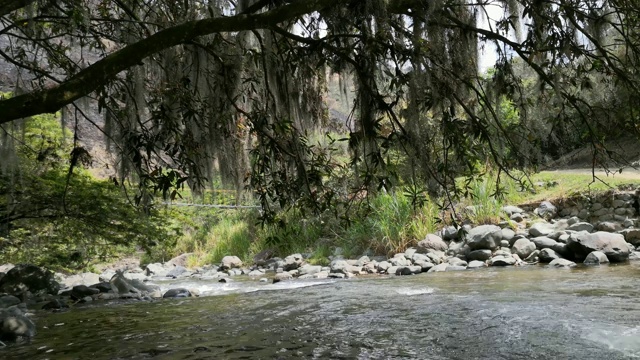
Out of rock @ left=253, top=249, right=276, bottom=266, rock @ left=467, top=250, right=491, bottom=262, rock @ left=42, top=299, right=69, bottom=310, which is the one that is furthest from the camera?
rock @ left=253, top=249, right=276, bottom=266


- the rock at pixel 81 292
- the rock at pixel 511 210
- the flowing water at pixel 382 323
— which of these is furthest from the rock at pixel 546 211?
the rock at pixel 81 292

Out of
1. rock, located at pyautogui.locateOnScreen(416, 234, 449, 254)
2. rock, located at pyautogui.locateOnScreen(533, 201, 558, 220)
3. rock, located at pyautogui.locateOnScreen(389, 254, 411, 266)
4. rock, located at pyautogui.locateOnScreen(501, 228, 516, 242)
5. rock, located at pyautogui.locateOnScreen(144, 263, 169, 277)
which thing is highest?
rock, located at pyautogui.locateOnScreen(533, 201, 558, 220)

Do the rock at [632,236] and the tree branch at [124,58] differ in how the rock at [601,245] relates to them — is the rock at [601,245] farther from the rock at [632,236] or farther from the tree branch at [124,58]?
the tree branch at [124,58]

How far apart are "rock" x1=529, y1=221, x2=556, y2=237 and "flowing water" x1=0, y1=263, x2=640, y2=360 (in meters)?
2.52

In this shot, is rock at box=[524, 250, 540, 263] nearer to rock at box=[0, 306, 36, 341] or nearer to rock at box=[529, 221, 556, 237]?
rock at box=[529, 221, 556, 237]

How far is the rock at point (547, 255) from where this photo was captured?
31.4ft

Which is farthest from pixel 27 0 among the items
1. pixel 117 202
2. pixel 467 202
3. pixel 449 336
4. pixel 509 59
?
pixel 467 202

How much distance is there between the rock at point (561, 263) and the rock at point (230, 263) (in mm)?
7052

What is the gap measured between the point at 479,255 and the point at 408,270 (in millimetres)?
1532

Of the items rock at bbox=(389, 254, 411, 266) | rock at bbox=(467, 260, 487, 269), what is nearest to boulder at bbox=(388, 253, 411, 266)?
rock at bbox=(389, 254, 411, 266)

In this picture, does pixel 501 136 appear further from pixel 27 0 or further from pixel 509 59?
pixel 27 0

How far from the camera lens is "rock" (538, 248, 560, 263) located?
9570 millimetres

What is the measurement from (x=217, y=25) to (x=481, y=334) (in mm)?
3267

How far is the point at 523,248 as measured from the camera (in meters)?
10.2
